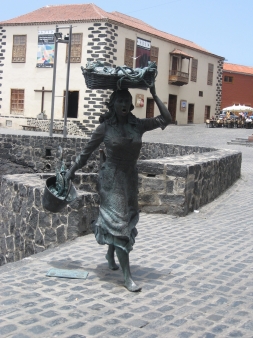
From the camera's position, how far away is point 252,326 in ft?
13.0

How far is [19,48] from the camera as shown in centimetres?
3094

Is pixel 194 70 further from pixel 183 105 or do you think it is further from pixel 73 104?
pixel 73 104

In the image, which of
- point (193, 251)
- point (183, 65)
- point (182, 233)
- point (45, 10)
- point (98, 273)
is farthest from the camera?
point (183, 65)

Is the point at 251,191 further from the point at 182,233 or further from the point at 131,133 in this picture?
the point at 131,133

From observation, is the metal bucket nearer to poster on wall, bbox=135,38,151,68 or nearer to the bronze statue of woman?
the bronze statue of woman

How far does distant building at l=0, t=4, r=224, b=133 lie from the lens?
2798cm

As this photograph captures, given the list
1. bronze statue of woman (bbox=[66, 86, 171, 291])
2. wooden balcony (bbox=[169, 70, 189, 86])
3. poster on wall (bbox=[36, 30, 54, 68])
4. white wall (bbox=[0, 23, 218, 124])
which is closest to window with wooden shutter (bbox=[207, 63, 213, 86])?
white wall (bbox=[0, 23, 218, 124])

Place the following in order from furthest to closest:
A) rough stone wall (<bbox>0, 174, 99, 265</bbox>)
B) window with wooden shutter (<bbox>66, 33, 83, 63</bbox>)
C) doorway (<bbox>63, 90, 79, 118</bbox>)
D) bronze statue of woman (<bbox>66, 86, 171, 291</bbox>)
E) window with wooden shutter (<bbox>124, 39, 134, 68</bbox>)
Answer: window with wooden shutter (<bbox>124, 39, 134, 68</bbox>)
doorway (<bbox>63, 90, 79, 118</bbox>)
window with wooden shutter (<bbox>66, 33, 83, 63</bbox>)
rough stone wall (<bbox>0, 174, 99, 265</bbox>)
bronze statue of woman (<bbox>66, 86, 171, 291</bbox>)

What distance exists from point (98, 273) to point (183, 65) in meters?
30.9

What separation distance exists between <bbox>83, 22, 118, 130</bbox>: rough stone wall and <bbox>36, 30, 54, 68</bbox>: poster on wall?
272 cm

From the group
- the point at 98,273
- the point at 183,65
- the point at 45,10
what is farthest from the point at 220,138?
the point at 98,273

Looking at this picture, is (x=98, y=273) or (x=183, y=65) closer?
(x=98, y=273)

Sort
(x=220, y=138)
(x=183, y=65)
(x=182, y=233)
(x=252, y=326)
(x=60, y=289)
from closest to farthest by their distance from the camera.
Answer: (x=252, y=326)
(x=60, y=289)
(x=182, y=233)
(x=220, y=138)
(x=183, y=65)

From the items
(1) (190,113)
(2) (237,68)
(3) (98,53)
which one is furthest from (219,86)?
(3) (98,53)
